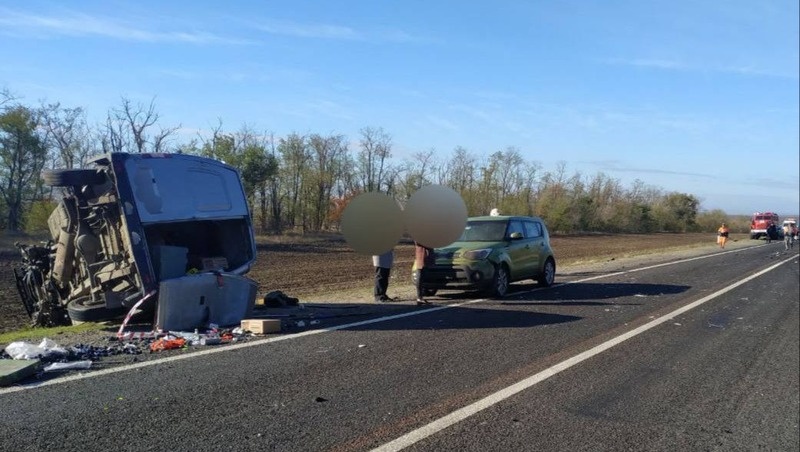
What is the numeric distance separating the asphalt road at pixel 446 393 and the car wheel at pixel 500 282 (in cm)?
300

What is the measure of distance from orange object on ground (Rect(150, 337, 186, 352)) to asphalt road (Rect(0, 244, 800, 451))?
21.3 inches

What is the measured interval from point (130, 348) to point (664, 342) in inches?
270

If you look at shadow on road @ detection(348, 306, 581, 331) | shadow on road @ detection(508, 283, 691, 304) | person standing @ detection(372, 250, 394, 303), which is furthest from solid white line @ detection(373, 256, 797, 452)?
person standing @ detection(372, 250, 394, 303)

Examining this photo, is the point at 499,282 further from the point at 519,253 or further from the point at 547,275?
the point at 547,275

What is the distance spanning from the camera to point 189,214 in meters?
9.68

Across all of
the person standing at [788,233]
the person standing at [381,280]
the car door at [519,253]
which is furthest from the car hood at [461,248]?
the person standing at [788,233]

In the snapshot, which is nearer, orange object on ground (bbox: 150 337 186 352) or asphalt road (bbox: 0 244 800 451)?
asphalt road (bbox: 0 244 800 451)

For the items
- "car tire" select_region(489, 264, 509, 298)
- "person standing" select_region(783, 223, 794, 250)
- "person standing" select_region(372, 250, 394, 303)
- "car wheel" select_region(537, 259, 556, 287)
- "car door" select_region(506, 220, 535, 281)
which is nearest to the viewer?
"person standing" select_region(372, 250, 394, 303)

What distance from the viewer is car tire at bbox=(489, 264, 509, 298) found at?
13552mm

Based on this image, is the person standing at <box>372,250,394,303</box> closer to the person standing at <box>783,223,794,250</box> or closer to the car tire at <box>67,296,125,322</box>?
the car tire at <box>67,296,125,322</box>

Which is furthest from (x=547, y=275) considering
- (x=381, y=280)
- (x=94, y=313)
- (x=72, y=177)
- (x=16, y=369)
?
(x=16, y=369)

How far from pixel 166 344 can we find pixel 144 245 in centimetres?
169

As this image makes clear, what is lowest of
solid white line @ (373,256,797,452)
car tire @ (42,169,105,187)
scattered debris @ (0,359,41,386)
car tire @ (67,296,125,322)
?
solid white line @ (373,256,797,452)

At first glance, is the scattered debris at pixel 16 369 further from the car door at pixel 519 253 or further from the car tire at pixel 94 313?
the car door at pixel 519 253
